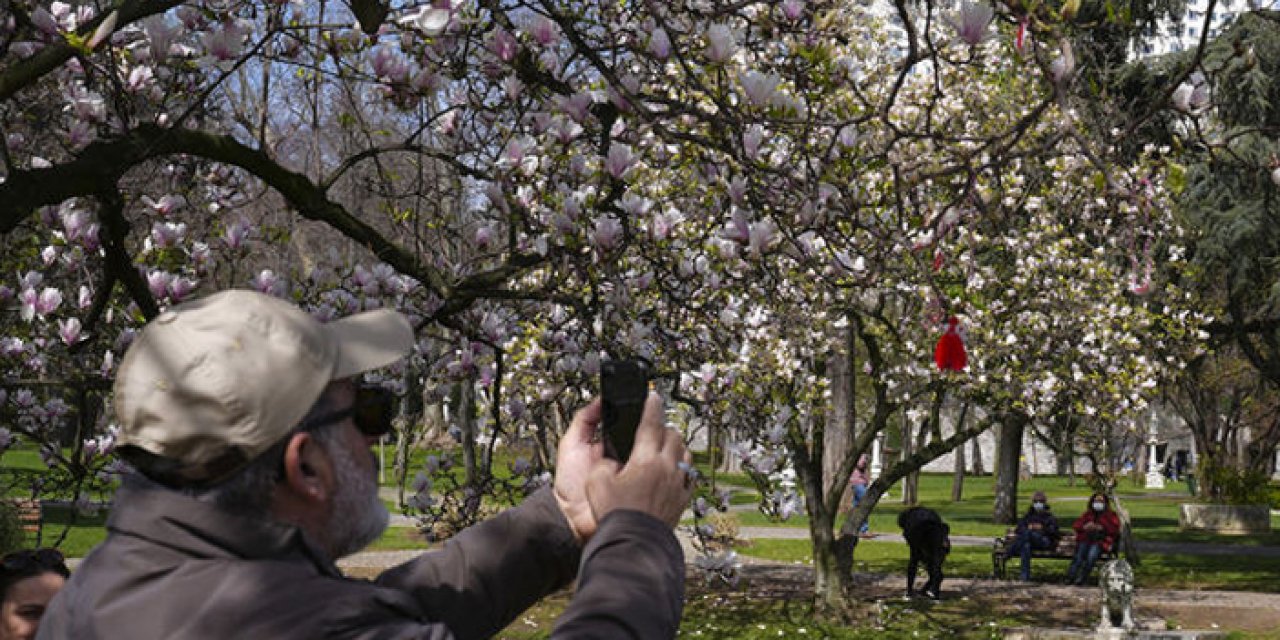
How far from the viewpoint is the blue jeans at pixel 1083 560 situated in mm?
18578

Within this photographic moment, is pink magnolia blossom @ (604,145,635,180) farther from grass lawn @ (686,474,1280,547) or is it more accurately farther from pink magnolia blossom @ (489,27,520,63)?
grass lawn @ (686,474,1280,547)

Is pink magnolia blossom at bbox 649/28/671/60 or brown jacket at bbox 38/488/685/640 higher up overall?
pink magnolia blossom at bbox 649/28/671/60

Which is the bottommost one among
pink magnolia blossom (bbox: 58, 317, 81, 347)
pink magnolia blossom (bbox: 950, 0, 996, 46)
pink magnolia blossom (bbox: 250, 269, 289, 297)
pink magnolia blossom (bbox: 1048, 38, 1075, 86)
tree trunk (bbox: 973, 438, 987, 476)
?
pink magnolia blossom (bbox: 58, 317, 81, 347)

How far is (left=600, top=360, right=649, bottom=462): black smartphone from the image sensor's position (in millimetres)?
1794

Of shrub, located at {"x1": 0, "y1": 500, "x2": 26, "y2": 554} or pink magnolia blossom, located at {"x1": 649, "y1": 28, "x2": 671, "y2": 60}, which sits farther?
shrub, located at {"x1": 0, "y1": 500, "x2": 26, "y2": 554}

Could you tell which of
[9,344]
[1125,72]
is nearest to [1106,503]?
[1125,72]

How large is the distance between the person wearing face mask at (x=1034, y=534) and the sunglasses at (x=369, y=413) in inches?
730

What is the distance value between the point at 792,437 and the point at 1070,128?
10.5 m

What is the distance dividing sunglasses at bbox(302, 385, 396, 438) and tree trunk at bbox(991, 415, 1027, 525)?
1082 inches

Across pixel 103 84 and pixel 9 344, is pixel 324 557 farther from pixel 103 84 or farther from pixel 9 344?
pixel 9 344

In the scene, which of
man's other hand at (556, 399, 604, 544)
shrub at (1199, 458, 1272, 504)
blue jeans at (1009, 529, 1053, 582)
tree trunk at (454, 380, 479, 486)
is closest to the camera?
man's other hand at (556, 399, 604, 544)

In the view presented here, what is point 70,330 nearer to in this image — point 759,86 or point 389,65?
point 389,65

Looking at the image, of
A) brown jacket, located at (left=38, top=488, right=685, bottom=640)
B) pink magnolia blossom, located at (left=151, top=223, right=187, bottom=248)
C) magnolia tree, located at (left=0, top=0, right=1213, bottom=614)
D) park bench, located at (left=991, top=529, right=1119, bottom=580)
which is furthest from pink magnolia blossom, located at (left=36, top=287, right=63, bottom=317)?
park bench, located at (left=991, top=529, right=1119, bottom=580)

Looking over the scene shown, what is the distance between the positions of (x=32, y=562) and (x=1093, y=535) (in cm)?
1694
